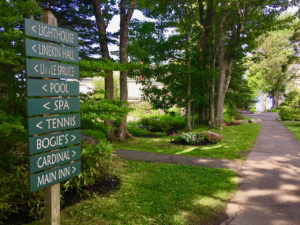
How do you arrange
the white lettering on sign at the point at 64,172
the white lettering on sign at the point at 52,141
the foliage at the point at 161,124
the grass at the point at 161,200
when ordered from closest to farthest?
the white lettering on sign at the point at 52,141, the white lettering on sign at the point at 64,172, the grass at the point at 161,200, the foliage at the point at 161,124

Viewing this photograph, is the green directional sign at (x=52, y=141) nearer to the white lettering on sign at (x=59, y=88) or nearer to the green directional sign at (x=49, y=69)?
the white lettering on sign at (x=59, y=88)

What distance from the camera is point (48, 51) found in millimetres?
2680

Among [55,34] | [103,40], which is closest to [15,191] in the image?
[55,34]

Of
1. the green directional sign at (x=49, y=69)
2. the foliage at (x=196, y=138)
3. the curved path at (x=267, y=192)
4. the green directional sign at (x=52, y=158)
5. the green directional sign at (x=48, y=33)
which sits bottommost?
the curved path at (x=267, y=192)

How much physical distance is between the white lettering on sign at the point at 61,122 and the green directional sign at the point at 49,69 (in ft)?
1.67

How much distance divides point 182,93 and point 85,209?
1016 cm

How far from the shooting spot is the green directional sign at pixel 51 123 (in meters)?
2.49

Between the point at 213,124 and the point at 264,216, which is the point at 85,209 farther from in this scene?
the point at 213,124

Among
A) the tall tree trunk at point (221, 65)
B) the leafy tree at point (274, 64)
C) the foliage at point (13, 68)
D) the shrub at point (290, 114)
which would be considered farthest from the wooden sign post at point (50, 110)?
the leafy tree at point (274, 64)

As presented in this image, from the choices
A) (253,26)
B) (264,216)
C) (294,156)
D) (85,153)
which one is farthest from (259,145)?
(253,26)

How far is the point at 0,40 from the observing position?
358 centimetres

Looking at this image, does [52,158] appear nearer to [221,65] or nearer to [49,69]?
[49,69]

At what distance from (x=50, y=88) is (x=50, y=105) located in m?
0.19

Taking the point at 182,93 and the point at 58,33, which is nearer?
the point at 58,33
